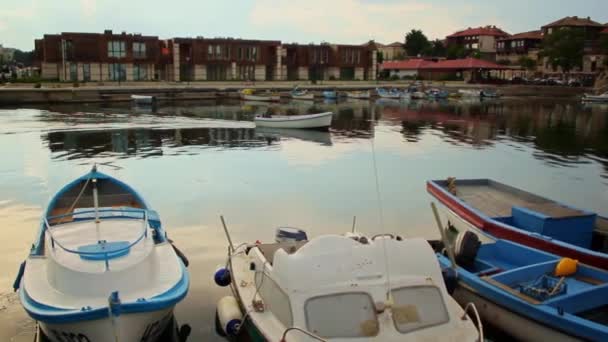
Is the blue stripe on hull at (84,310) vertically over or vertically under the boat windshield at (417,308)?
under

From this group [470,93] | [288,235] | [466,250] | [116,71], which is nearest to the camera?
[466,250]

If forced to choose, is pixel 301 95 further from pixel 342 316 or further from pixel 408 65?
pixel 342 316

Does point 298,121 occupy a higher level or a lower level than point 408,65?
lower

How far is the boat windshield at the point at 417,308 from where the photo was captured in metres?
8.23

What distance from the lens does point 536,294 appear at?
1027 centimetres

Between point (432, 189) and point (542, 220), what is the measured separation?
4.96 metres

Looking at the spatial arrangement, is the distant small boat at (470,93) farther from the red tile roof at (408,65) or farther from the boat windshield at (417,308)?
the boat windshield at (417,308)

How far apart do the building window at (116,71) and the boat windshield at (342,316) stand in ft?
319

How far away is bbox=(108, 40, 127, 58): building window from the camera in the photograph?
321ft

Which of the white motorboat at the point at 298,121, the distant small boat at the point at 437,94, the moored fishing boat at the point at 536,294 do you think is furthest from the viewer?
→ the distant small boat at the point at 437,94

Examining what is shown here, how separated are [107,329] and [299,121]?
40026 mm

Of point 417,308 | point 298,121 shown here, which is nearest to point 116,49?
point 298,121

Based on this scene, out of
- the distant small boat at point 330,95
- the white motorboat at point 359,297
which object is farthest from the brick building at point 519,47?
the white motorboat at point 359,297

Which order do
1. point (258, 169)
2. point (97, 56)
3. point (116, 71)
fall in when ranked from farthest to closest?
point (116, 71)
point (97, 56)
point (258, 169)
